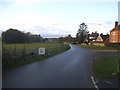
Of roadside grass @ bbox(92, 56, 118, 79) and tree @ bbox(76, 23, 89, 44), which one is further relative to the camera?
tree @ bbox(76, 23, 89, 44)

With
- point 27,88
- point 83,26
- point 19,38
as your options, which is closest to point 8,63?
point 27,88

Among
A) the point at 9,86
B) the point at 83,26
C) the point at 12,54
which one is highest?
the point at 83,26

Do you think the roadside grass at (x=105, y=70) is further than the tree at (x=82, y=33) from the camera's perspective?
No

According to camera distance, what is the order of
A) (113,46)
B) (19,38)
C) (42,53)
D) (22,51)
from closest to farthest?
(22,51) < (42,53) < (113,46) < (19,38)

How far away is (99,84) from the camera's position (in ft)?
20.5

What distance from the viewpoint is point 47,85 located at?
6.09 metres

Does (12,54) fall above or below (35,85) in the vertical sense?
above

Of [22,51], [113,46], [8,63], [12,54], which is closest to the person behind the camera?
[8,63]

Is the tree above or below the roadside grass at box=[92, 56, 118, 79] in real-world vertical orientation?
above

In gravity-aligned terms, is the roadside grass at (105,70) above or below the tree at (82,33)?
below

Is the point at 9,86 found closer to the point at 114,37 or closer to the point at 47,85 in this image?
the point at 47,85

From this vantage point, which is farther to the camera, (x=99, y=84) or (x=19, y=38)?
(x=19, y=38)

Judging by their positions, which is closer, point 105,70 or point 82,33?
point 105,70

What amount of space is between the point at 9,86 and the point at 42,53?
11.1 m
